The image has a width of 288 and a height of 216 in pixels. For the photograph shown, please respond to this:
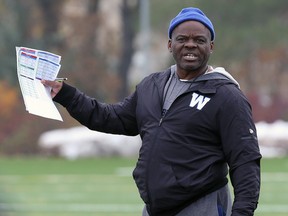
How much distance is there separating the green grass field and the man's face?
5.41 m

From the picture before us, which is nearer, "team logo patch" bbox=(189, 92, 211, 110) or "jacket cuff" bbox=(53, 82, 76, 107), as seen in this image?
"team logo patch" bbox=(189, 92, 211, 110)

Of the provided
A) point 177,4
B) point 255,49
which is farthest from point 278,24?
point 177,4

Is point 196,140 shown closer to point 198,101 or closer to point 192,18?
point 198,101

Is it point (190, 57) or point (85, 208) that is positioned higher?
point (190, 57)

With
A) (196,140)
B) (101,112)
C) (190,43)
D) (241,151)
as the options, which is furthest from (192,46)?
(101,112)

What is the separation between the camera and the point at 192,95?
196 inches

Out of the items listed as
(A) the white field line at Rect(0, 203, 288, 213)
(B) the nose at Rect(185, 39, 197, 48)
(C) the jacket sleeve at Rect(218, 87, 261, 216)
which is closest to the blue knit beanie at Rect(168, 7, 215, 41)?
(B) the nose at Rect(185, 39, 197, 48)

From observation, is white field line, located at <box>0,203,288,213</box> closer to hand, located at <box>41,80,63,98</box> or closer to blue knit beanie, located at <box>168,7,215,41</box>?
hand, located at <box>41,80,63,98</box>

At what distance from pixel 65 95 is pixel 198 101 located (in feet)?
2.78

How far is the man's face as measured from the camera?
496 cm

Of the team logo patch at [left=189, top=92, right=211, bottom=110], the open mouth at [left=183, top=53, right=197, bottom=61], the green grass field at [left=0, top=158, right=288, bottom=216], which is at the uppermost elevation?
the open mouth at [left=183, top=53, right=197, bottom=61]

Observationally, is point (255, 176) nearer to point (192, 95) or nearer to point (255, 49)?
point (192, 95)

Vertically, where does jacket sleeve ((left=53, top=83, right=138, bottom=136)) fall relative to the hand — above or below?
below

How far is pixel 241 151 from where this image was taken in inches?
191
